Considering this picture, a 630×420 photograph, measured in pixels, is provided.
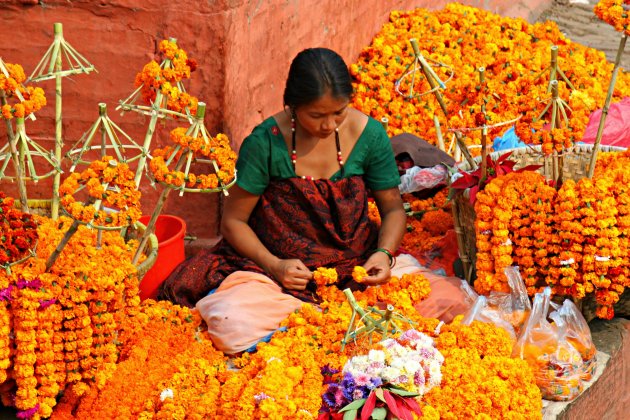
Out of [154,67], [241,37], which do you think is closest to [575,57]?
[241,37]

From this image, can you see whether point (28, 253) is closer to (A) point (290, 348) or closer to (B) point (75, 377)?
(B) point (75, 377)

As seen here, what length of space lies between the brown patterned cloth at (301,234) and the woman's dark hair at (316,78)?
0.41 m

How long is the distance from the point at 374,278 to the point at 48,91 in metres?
1.82

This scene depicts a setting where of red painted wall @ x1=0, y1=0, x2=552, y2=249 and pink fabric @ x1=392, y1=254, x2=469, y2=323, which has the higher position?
red painted wall @ x1=0, y1=0, x2=552, y2=249

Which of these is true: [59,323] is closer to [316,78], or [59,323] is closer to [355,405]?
[355,405]

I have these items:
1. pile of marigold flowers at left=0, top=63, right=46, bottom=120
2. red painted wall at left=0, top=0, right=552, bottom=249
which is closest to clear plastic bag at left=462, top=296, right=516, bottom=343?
red painted wall at left=0, top=0, right=552, bottom=249

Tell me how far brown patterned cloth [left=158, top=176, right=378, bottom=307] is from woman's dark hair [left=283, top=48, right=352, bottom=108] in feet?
1.34

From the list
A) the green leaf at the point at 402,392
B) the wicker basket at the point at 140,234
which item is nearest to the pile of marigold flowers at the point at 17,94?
the wicker basket at the point at 140,234

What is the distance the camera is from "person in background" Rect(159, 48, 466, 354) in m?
3.79

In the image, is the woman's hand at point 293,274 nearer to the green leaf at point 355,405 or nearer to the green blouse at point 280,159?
the green blouse at point 280,159

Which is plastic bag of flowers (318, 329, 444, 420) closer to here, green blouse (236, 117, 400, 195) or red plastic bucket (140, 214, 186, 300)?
green blouse (236, 117, 400, 195)

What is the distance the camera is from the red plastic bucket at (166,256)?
13.5ft

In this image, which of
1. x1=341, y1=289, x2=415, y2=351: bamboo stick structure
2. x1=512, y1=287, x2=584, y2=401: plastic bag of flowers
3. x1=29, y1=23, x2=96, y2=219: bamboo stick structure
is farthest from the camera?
x1=29, y1=23, x2=96, y2=219: bamboo stick structure

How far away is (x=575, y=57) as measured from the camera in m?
6.71
